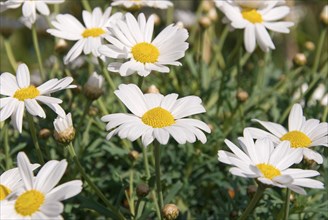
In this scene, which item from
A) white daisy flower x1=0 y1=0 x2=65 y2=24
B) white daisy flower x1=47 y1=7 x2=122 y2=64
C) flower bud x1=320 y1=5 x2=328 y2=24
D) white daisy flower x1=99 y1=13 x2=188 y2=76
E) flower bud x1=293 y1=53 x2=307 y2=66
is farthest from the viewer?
flower bud x1=320 y1=5 x2=328 y2=24

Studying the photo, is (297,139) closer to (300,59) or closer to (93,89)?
(93,89)

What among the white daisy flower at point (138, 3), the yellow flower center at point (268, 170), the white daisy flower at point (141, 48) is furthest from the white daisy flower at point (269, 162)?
the white daisy flower at point (138, 3)

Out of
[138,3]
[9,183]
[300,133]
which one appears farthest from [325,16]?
[9,183]

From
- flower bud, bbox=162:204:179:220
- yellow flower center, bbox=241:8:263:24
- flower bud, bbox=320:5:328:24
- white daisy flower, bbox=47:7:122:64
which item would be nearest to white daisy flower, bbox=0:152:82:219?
flower bud, bbox=162:204:179:220

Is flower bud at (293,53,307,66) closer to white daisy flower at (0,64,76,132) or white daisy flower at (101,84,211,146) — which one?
white daisy flower at (101,84,211,146)

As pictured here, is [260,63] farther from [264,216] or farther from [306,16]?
[306,16]
